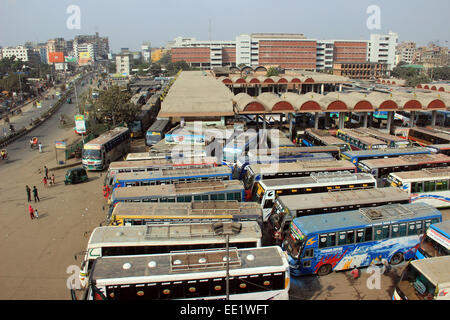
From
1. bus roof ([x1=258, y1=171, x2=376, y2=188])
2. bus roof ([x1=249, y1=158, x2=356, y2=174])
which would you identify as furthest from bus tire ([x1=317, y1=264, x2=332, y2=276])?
bus roof ([x1=249, y1=158, x2=356, y2=174])

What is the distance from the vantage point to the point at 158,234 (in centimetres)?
1027

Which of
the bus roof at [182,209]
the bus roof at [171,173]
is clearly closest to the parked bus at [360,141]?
the bus roof at [171,173]

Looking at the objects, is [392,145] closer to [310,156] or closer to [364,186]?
[310,156]

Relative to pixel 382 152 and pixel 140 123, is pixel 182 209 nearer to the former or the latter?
pixel 382 152

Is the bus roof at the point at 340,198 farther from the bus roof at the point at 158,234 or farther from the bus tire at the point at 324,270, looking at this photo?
the bus roof at the point at 158,234

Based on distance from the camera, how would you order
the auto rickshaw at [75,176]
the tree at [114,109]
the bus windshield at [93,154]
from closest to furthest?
the auto rickshaw at [75,176], the bus windshield at [93,154], the tree at [114,109]

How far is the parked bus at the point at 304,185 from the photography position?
14.6 metres

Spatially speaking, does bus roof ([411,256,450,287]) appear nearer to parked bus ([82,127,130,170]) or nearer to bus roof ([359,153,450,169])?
bus roof ([359,153,450,169])

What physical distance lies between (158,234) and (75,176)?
1347 cm

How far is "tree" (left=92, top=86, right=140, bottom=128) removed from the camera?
32719 mm

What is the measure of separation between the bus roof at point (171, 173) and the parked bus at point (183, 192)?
1.31m

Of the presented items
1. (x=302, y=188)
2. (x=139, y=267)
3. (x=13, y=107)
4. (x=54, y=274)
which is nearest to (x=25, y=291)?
(x=54, y=274)

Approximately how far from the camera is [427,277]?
8.47 meters

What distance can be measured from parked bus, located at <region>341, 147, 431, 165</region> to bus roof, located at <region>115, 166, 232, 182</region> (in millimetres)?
7846
